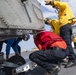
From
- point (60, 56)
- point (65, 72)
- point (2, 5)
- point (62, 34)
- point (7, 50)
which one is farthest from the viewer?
point (62, 34)

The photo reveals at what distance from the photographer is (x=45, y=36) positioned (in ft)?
19.8

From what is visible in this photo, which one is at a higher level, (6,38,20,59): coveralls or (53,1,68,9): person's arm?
(53,1,68,9): person's arm

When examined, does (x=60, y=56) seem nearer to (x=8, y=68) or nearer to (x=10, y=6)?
(x=8, y=68)

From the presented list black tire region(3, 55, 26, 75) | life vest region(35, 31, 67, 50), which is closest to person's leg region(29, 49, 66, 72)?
life vest region(35, 31, 67, 50)

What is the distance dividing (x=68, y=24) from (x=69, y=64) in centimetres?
114

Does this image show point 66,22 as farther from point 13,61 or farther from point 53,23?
point 13,61

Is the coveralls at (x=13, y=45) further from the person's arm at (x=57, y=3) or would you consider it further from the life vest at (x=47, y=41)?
the life vest at (x=47, y=41)

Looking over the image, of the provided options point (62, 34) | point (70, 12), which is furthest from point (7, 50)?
point (70, 12)

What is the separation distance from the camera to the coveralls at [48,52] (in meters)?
5.88

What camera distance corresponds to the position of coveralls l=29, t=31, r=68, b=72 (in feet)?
19.3

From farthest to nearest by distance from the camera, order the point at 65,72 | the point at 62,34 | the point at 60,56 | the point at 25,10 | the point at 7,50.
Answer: the point at 62,34 → the point at 7,50 → the point at 65,72 → the point at 60,56 → the point at 25,10

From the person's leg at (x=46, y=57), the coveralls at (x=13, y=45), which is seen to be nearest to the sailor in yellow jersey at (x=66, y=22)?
the coveralls at (x=13, y=45)

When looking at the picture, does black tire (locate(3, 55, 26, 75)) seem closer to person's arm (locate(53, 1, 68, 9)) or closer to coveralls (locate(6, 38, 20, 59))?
coveralls (locate(6, 38, 20, 59))

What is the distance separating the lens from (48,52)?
5.87m
